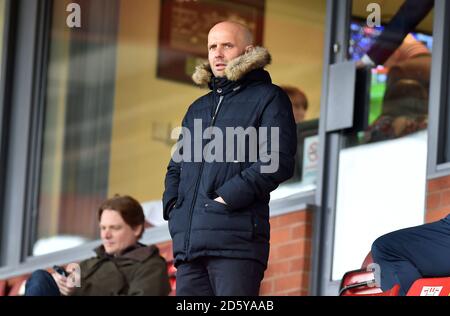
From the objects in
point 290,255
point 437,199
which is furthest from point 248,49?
point 290,255

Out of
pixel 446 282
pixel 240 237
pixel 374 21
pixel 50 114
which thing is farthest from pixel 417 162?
pixel 50 114

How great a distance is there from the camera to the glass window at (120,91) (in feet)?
33.9

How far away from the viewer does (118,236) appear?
746cm

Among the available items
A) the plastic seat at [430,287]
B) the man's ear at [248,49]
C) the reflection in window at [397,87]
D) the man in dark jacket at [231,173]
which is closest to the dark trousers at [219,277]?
the man in dark jacket at [231,173]

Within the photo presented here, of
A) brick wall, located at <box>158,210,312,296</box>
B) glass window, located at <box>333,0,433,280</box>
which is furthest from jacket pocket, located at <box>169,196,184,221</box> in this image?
brick wall, located at <box>158,210,312,296</box>

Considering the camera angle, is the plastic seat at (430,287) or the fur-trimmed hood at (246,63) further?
the plastic seat at (430,287)

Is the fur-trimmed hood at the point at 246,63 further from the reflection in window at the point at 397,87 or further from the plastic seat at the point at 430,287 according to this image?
the reflection in window at the point at 397,87

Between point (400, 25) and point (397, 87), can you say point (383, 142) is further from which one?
point (400, 25)

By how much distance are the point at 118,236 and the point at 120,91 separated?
11.7ft

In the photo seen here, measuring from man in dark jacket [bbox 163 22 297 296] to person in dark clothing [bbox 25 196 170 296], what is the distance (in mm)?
1890

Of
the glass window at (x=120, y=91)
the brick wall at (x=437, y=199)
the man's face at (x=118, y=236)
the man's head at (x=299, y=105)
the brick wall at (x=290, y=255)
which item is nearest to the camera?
the brick wall at (x=437, y=199)

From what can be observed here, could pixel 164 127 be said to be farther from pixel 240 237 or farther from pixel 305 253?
pixel 240 237

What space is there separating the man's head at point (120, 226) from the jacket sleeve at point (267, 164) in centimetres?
226

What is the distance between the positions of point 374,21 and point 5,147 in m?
3.52
